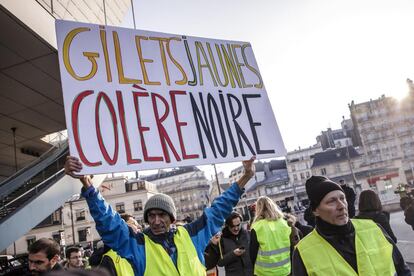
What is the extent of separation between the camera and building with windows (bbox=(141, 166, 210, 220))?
97.9 metres

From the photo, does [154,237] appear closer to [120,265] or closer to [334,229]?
[120,265]

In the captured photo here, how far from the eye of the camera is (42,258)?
3.00 metres

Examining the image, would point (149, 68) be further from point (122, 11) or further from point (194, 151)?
point (122, 11)

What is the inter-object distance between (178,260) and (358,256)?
119cm

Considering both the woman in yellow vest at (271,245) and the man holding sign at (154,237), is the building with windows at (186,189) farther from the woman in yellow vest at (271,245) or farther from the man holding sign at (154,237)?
the man holding sign at (154,237)

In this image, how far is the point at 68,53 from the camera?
108 inches

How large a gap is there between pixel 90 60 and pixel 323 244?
7.14ft

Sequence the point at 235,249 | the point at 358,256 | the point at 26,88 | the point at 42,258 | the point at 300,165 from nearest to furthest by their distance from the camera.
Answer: the point at 358,256 < the point at 42,258 < the point at 235,249 < the point at 26,88 < the point at 300,165

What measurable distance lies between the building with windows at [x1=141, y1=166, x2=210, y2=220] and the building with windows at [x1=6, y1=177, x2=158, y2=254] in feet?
100.0

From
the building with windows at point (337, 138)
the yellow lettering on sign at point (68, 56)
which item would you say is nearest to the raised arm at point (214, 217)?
the yellow lettering on sign at point (68, 56)

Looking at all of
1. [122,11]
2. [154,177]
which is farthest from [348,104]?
[122,11]

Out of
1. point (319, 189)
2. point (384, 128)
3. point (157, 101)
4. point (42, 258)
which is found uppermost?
point (384, 128)

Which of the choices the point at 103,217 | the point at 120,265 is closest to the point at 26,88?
the point at 120,265

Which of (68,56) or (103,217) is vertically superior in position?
(68,56)
